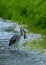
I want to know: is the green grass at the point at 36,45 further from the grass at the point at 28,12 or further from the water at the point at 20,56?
the water at the point at 20,56

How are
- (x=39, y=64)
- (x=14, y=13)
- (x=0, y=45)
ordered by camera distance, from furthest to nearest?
(x=14, y=13), (x=0, y=45), (x=39, y=64)

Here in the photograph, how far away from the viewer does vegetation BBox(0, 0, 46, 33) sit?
58.0 ft

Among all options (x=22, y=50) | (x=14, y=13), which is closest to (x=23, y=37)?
(x=22, y=50)

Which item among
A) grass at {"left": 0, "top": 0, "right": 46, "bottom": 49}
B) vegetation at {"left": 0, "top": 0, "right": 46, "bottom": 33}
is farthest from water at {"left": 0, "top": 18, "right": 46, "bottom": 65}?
vegetation at {"left": 0, "top": 0, "right": 46, "bottom": 33}

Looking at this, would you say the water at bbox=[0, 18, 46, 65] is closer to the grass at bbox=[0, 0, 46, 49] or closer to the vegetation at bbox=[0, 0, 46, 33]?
the grass at bbox=[0, 0, 46, 49]

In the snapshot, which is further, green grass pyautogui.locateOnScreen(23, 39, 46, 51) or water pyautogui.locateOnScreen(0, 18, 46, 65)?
Answer: green grass pyautogui.locateOnScreen(23, 39, 46, 51)

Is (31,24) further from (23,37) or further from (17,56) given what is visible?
(17,56)

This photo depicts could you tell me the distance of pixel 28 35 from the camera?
14.7 meters

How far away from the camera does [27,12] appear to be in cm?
2125

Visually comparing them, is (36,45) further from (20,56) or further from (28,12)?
(28,12)

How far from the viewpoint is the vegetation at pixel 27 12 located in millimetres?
17678

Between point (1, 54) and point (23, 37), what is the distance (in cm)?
296

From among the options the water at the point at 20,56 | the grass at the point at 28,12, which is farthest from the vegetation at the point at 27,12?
the water at the point at 20,56

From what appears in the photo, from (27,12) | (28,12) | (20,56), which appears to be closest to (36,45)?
(20,56)
